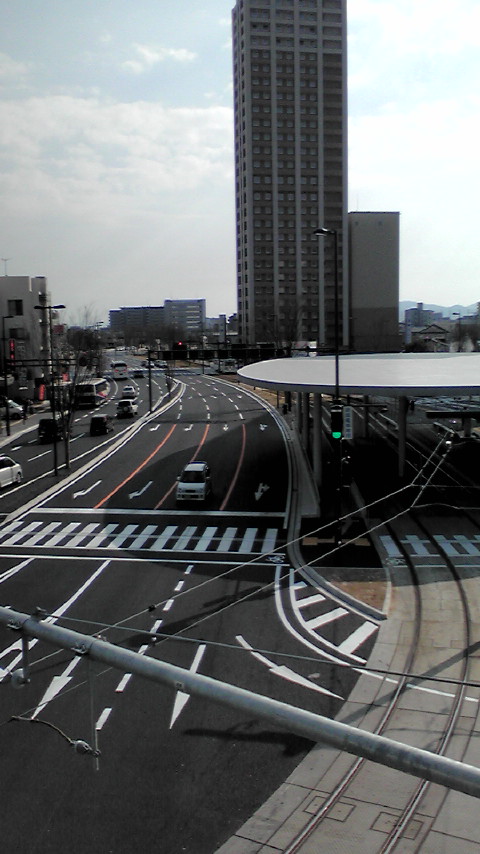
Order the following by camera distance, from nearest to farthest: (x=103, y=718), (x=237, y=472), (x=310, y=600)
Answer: (x=103, y=718), (x=310, y=600), (x=237, y=472)

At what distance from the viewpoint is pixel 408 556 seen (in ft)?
75.6

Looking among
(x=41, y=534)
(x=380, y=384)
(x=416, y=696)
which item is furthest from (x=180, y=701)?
(x=380, y=384)

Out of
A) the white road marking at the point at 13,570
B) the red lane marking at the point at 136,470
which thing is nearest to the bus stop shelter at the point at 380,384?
the red lane marking at the point at 136,470

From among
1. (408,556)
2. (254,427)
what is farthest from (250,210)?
(408,556)

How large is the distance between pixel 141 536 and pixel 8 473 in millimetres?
12137

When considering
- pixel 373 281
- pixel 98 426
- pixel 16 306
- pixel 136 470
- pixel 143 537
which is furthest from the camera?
pixel 373 281

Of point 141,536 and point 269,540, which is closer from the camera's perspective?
point 269,540

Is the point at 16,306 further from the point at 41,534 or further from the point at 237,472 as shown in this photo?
the point at 41,534

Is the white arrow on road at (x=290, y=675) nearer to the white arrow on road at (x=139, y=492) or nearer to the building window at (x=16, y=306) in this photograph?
the white arrow on road at (x=139, y=492)

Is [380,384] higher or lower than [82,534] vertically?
higher

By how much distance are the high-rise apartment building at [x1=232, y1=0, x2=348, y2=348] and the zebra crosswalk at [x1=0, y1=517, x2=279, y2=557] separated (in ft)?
327

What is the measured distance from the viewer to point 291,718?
3943 millimetres

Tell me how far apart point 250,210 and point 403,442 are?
340ft

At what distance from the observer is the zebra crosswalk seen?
24841mm
